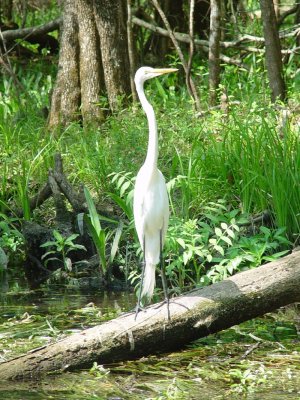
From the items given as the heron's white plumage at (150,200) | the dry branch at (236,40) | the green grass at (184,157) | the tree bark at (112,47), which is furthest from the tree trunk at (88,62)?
the heron's white plumage at (150,200)

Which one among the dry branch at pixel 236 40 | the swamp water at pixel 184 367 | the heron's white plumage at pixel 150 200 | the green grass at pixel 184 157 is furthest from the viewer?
the dry branch at pixel 236 40

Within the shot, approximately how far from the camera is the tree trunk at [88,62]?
9055mm

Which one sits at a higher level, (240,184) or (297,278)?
(240,184)

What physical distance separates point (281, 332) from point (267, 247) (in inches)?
29.8

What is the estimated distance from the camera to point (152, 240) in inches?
224

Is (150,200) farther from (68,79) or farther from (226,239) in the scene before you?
(68,79)

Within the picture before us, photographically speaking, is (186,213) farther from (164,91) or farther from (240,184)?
(164,91)

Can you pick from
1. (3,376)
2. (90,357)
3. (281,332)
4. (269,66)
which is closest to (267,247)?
(281,332)

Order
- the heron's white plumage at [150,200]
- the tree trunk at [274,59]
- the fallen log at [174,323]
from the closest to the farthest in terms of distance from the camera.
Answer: the fallen log at [174,323] < the heron's white plumage at [150,200] < the tree trunk at [274,59]

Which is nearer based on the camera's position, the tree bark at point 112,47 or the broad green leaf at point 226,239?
the broad green leaf at point 226,239

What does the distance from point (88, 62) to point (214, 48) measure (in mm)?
1389

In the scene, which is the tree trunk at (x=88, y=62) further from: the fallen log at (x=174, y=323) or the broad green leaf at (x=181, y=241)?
the fallen log at (x=174, y=323)

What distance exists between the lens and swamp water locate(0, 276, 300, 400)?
4547 mm

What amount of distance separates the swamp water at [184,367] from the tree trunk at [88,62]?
3.41 meters
